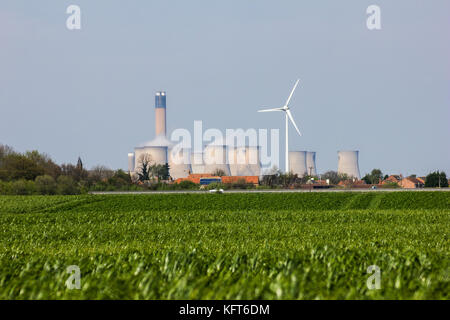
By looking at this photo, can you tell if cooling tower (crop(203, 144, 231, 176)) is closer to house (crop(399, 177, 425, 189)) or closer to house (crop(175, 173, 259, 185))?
house (crop(175, 173, 259, 185))

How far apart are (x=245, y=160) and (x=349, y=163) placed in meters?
24.2

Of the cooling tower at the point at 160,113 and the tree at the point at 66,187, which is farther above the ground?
the cooling tower at the point at 160,113

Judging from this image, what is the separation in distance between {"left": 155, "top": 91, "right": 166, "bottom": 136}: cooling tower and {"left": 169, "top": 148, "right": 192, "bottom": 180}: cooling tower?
2106cm

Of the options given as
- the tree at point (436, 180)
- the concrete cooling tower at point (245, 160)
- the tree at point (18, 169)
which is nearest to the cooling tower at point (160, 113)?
the concrete cooling tower at point (245, 160)

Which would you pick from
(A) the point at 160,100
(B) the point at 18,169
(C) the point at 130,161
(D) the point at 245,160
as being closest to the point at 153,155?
(C) the point at 130,161

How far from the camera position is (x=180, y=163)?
417ft

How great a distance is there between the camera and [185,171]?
127250mm

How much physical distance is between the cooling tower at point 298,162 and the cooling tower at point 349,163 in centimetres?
819

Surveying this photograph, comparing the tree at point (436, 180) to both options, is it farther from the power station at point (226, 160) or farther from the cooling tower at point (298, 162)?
the cooling tower at point (298, 162)

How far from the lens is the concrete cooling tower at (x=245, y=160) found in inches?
4774

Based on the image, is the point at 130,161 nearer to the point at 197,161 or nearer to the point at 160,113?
the point at 160,113

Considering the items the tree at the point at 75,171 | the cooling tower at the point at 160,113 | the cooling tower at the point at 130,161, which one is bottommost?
the tree at the point at 75,171

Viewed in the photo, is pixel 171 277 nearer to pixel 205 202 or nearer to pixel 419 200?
pixel 205 202
